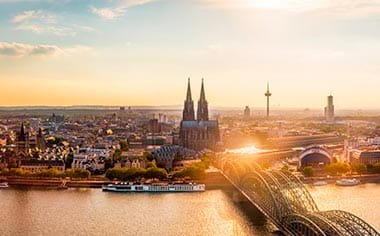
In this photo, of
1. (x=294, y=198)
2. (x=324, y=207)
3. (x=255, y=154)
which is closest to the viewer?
(x=294, y=198)

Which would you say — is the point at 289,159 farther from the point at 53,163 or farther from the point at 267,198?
the point at 267,198

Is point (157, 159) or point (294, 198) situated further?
point (157, 159)

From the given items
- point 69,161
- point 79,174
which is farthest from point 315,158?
point 69,161

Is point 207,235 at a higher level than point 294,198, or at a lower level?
lower

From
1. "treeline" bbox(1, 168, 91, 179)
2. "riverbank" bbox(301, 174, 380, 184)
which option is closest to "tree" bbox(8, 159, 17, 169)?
"treeline" bbox(1, 168, 91, 179)

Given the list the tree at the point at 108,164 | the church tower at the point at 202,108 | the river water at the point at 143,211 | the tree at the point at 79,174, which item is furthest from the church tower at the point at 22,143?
the church tower at the point at 202,108

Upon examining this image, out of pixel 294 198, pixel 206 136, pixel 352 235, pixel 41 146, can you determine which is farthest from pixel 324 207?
pixel 41 146
